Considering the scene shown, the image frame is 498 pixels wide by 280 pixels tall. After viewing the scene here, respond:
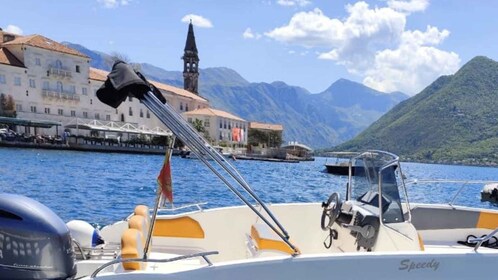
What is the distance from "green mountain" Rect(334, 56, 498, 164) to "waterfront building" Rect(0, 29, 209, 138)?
298ft

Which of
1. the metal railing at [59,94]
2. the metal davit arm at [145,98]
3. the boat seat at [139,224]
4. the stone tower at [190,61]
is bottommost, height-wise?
the boat seat at [139,224]

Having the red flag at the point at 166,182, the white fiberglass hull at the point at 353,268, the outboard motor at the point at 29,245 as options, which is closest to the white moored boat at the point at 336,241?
the white fiberglass hull at the point at 353,268

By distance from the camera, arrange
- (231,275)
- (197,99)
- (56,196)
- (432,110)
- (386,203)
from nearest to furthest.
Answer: (231,275) < (386,203) < (56,196) < (197,99) < (432,110)

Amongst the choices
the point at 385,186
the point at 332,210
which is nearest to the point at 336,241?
the point at 332,210

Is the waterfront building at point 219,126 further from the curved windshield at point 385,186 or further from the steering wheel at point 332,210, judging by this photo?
the curved windshield at point 385,186

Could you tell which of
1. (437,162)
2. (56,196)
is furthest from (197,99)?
(56,196)

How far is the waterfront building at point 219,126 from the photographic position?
275ft

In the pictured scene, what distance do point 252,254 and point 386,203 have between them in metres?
1.45

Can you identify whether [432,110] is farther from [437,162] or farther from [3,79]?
[3,79]

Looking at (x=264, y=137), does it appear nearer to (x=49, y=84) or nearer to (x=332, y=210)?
(x=49, y=84)

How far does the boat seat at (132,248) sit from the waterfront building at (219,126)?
76.8 metres

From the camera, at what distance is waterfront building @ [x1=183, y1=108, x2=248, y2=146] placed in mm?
83750

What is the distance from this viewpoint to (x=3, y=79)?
195 ft

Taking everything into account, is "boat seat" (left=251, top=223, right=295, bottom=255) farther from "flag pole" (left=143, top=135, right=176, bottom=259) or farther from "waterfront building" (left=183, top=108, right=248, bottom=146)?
"waterfront building" (left=183, top=108, right=248, bottom=146)
